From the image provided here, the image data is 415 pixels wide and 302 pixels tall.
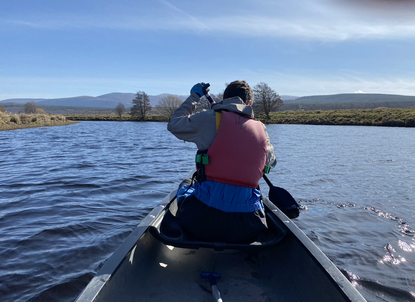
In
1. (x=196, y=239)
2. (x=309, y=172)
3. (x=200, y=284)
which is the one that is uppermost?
(x=196, y=239)

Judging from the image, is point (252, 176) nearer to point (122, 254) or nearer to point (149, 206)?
point (122, 254)

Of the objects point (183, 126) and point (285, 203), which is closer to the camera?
point (183, 126)

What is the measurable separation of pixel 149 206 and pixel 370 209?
4.98m

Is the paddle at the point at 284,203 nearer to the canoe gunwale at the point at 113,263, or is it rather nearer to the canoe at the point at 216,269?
the canoe at the point at 216,269

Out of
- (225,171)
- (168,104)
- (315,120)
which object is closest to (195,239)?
(225,171)

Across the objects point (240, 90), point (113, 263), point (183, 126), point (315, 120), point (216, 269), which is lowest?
point (315, 120)

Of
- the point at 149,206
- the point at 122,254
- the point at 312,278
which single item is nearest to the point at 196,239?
the point at 122,254

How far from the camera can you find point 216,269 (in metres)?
3.05

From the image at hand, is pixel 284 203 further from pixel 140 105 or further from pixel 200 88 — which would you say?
pixel 140 105

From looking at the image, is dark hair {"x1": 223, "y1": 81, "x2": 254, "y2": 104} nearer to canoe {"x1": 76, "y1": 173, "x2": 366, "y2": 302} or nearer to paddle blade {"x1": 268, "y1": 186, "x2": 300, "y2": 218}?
canoe {"x1": 76, "y1": 173, "x2": 366, "y2": 302}

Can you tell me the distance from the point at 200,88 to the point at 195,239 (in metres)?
1.61

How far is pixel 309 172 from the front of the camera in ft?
36.1

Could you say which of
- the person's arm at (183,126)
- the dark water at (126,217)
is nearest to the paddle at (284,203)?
the dark water at (126,217)

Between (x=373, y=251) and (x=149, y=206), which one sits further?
A: (x=149, y=206)
